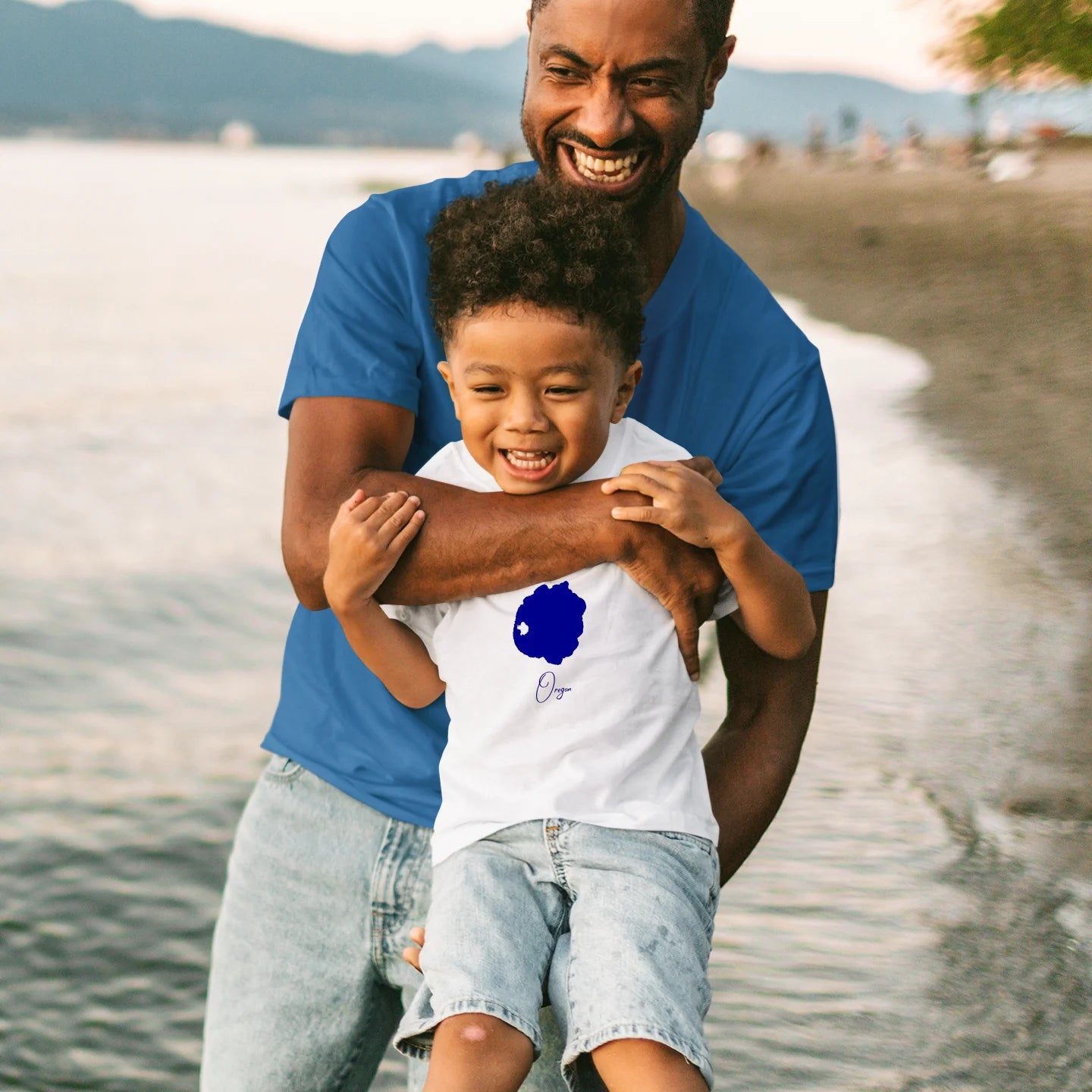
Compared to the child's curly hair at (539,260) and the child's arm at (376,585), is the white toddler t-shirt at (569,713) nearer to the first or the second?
the child's arm at (376,585)

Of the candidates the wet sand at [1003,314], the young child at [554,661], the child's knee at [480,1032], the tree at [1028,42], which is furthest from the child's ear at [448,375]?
the tree at [1028,42]

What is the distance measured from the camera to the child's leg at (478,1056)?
1.77 metres

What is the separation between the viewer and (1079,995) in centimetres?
432

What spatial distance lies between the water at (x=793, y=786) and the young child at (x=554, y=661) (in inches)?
98.8

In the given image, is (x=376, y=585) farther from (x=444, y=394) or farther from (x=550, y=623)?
(x=444, y=394)

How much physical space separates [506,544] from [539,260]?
378 mm

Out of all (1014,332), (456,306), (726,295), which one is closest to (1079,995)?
(726,295)

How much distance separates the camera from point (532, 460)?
207 centimetres

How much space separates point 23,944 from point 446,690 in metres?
3.84

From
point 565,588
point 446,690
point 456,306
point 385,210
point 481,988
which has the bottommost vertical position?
point 481,988

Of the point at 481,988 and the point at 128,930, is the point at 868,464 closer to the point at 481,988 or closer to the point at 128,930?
the point at 128,930

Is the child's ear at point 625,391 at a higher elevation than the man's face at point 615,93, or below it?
below

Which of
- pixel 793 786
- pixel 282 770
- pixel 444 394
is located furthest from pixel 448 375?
pixel 793 786

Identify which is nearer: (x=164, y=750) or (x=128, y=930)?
(x=128, y=930)
